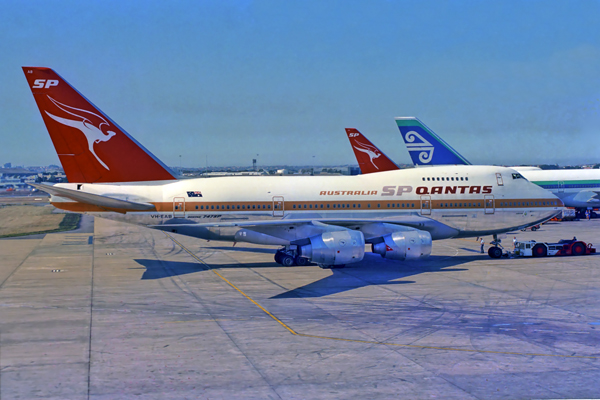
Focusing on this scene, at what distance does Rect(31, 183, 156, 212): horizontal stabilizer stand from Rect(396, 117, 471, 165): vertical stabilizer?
42.0 metres

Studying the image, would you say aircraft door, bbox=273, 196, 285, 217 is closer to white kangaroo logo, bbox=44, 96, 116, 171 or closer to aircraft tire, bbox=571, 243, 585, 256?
white kangaroo logo, bbox=44, 96, 116, 171

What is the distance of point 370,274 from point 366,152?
42.0 metres

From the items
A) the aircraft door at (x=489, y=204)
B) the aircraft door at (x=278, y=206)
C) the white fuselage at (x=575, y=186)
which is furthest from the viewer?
the white fuselage at (x=575, y=186)

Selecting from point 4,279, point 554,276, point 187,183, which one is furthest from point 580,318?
point 4,279

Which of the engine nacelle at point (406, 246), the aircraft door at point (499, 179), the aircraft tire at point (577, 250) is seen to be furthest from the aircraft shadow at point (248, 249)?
the aircraft tire at point (577, 250)

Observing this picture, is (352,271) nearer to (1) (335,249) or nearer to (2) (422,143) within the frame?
(1) (335,249)

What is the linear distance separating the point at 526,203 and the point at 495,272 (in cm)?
724

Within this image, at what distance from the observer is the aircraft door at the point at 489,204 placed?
36781 mm

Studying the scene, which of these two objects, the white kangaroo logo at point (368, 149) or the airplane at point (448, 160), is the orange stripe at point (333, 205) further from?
the white kangaroo logo at point (368, 149)

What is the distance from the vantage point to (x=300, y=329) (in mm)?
20984

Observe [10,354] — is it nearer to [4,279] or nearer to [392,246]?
[4,279]

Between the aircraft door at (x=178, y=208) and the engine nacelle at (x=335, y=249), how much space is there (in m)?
8.71

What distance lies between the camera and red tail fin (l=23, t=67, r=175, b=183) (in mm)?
33312

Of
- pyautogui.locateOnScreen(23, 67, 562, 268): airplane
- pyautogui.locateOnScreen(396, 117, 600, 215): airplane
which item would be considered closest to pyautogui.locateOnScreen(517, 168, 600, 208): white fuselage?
pyautogui.locateOnScreen(396, 117, 600, 215): airplane
